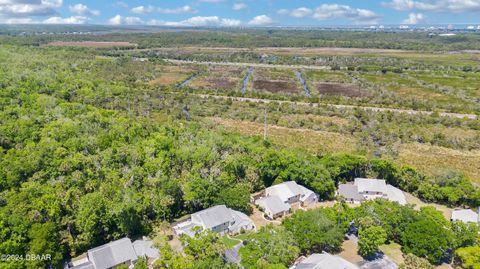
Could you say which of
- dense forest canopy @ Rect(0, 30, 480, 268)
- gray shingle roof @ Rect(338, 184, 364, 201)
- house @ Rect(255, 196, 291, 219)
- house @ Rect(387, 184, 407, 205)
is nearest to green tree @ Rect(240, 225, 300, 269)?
dense forest canopy @ Rect(0, 30, 480, 268)

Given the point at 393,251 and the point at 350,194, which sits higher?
the point at 350,194

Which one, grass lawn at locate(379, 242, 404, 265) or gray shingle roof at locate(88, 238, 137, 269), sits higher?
gray shingle roof at locate(88, 238, 137, 269)

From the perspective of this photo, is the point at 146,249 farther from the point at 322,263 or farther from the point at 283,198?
the point at 283,198

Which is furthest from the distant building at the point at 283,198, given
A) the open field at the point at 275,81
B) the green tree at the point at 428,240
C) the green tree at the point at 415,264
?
the open field at the point at 275,81

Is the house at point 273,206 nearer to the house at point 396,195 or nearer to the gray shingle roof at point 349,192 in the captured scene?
the gray shingle roof at point 349,192

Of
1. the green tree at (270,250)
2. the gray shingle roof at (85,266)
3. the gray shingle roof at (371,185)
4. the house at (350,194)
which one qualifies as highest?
the green tree at (270,250)

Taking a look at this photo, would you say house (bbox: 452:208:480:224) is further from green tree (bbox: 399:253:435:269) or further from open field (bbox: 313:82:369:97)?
open field (bbox: 313:82:369:97)

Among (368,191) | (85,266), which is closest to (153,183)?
(85,266)
